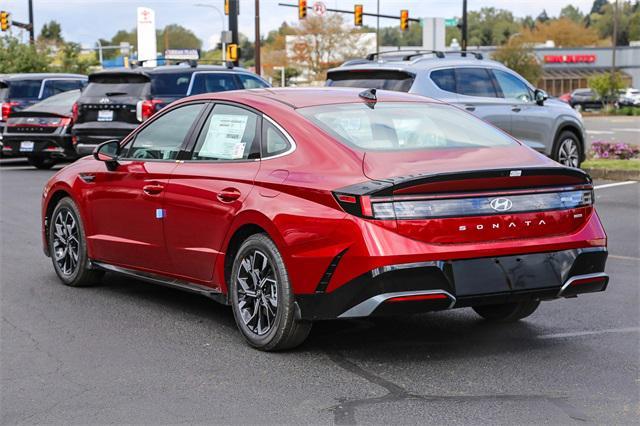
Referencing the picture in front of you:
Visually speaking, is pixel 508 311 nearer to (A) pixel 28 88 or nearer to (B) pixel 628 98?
(A) pixel 28 88

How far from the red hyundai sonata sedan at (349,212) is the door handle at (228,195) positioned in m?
0.01

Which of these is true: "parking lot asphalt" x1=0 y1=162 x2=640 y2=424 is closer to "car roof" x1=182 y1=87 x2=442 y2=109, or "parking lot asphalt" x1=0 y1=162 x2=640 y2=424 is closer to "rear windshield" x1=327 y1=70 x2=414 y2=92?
"car roof" x1=182 y1=87 x2=442 y2=109

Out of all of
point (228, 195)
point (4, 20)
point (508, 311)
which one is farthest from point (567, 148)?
point (4, 20)

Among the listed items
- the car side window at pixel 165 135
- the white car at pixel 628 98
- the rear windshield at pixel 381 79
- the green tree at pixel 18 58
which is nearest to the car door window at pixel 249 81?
the rear windshield at pixel 381 79

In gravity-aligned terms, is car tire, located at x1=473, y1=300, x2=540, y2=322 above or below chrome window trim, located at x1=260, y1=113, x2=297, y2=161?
below

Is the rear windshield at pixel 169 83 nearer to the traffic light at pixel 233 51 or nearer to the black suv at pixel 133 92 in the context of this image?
the black suv at pixel 133 92

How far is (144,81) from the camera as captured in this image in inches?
706

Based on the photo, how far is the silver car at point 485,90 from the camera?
14.2m

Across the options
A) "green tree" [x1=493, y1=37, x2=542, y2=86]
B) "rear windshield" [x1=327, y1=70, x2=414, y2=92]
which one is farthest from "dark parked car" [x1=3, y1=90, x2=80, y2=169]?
"green tree" [x1=493, y1=37, x2=542, y2=86]

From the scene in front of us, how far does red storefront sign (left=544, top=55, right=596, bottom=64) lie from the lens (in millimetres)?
97250

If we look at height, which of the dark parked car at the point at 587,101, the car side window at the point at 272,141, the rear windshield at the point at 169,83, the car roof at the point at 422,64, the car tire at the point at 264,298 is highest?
the car roof at the point at 422,64

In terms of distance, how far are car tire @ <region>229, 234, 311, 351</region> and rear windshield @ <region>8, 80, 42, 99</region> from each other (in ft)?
57.2

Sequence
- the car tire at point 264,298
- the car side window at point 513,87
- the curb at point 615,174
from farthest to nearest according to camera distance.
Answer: the curb at point 615,174 < the car side window at point 513,87 < the car tire at point 264,298

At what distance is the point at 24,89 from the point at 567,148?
1219cm
